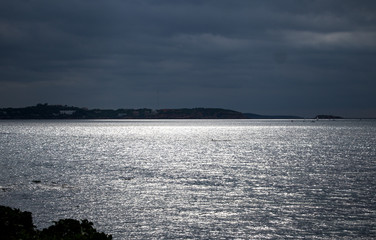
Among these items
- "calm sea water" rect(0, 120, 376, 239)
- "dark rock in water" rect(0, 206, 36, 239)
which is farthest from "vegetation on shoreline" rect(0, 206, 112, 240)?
"calm sea water" rect(0, 120, 376, 239)

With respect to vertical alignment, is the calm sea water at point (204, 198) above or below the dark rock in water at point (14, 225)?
below

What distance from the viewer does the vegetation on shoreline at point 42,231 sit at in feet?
68.1

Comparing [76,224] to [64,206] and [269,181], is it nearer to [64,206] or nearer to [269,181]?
[64,206]

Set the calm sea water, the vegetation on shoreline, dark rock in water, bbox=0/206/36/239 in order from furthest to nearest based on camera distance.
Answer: the calm sea water < the vegetation on shoreline < dark rock in water, bbox=0/206/36/239

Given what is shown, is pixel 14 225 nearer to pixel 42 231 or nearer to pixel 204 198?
pixel 42 231

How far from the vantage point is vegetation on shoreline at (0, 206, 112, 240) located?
68.1 ft

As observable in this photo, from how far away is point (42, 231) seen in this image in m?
22.8

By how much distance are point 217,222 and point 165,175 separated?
3307 centimetres

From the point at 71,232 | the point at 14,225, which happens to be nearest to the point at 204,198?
the point at 71,232

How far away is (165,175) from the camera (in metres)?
70.2

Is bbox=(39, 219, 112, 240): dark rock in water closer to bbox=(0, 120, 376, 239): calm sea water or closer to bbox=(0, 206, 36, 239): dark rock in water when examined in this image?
bbox=(0, 206, 36, 239): dark rock in water

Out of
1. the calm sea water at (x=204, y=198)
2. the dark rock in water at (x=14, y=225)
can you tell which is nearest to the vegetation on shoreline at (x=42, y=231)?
the dark rock in water at (x=14, y=225)

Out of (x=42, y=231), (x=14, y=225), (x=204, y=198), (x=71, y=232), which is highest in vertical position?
(x=14, y=225)

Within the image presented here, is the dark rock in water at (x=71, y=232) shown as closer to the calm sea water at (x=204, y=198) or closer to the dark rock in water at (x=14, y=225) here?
the dark rock in water at (x=14, y=225)
